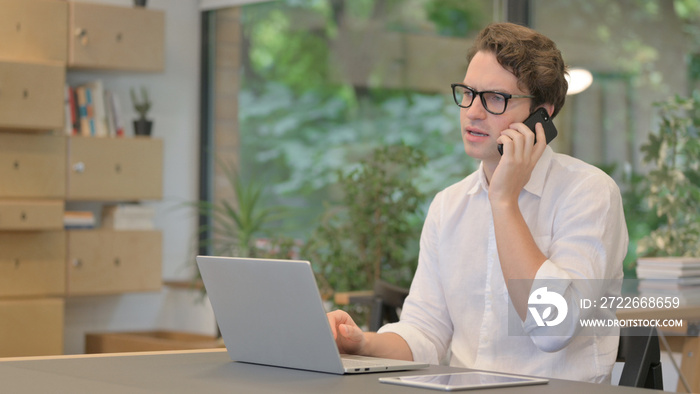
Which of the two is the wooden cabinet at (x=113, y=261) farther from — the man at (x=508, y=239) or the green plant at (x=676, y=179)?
the man at (x=508, y=239)

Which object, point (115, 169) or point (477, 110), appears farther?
point (115, 169)

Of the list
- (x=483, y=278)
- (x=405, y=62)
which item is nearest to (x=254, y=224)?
(x=405, y=62)

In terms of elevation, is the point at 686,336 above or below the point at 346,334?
below

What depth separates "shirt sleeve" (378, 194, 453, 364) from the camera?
193 cm

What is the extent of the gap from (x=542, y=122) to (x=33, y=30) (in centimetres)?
348

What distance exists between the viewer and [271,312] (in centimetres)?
150

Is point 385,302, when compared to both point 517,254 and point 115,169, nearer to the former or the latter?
point 517,254

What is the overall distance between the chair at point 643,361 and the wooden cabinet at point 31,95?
3560 millimetres

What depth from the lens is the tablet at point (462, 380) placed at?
50.9 inches

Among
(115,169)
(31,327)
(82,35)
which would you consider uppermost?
(82,35)

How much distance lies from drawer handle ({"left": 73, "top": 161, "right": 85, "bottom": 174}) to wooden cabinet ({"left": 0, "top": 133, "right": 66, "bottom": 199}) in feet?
0.18

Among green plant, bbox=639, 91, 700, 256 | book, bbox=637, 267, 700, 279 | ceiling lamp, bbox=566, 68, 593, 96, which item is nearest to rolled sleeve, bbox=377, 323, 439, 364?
book, bbox=637, 267, 700, 279

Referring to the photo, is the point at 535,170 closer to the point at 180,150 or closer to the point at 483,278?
the point at 483,278

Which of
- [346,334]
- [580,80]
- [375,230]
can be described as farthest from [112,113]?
[346,334]
